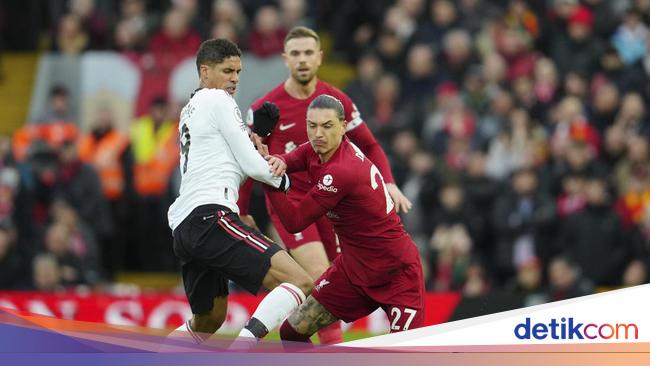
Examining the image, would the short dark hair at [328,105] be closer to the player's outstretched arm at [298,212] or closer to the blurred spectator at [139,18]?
the player's outstretched arm at [298,212]

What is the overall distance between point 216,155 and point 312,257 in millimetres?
1762

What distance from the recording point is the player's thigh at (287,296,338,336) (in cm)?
1017

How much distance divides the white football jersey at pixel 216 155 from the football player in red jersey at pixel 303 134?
128cm

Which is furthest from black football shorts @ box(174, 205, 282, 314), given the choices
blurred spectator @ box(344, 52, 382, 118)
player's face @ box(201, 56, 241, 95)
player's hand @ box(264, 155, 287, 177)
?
blurred spectator @ box(344, 52, 382, 118)

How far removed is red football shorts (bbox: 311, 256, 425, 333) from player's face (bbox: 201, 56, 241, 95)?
1557 millimetres

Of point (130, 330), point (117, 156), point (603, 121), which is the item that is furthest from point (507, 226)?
point (130, 330)

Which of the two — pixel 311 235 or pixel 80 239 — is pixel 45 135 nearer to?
pixel 80 239

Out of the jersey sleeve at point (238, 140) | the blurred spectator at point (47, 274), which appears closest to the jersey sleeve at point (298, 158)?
the jersey sleeve at point (238, 140)

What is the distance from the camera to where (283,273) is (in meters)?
9.66

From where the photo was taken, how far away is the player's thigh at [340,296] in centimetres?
1011

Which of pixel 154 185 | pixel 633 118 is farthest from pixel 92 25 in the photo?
pixel 633 118

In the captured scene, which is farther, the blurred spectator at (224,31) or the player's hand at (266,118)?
the blurred spectator at (224,31)

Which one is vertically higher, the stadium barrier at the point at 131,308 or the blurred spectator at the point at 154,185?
the blurred spectator at the point at 154,185

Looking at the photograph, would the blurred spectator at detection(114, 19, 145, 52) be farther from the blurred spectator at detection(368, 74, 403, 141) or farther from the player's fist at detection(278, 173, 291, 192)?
the player's fist at detection(278, 173, 291, 192)
